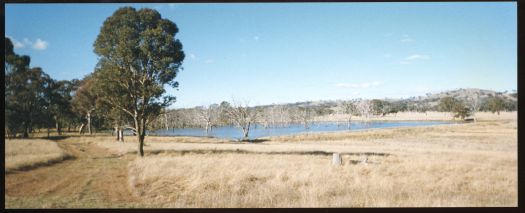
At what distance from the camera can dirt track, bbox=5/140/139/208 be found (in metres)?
11.2

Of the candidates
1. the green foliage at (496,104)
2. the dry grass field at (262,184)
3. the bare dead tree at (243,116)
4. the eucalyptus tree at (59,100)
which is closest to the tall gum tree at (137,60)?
the dry grass field at (262,184)

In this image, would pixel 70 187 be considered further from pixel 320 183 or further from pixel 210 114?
pixel 210 114

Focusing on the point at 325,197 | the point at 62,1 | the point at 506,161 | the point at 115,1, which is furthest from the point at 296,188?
the point at 506,161

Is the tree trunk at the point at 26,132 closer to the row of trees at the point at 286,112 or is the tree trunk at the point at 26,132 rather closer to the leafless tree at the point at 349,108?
the row of trees at the point at 286,112

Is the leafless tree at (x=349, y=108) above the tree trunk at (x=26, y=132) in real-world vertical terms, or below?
above

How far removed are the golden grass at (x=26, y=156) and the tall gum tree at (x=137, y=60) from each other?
4.03m

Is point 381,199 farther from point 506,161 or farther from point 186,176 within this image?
point 506,161

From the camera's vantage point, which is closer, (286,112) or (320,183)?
(320,183)

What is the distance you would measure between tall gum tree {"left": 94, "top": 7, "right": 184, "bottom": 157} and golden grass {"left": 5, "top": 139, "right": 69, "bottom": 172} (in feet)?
13.2

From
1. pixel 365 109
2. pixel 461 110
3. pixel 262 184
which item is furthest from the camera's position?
pixel 365 109

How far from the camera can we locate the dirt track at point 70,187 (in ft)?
36.8

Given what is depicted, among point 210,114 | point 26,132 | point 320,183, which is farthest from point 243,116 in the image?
point 320,183

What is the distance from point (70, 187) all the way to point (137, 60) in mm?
8812

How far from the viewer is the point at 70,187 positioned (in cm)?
1298
